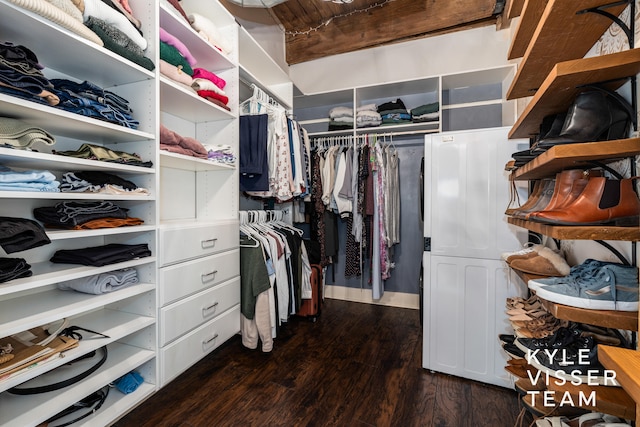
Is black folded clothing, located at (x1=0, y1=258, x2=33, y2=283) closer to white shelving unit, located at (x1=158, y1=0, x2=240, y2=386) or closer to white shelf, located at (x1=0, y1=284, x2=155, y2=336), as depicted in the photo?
white shelf, located at (x1=0, y1=284, x2=155, y2=336)

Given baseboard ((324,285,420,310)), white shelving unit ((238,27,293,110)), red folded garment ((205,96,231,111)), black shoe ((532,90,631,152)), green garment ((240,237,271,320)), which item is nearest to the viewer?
black shoe ((532,90,631,152))

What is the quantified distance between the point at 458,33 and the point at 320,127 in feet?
5.39

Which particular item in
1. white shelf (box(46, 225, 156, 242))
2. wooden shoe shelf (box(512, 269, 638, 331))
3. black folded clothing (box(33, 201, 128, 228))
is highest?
black folded clothing (box(33, 201, 128, 228))

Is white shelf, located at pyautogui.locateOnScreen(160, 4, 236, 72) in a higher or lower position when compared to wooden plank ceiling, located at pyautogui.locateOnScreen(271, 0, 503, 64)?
lower

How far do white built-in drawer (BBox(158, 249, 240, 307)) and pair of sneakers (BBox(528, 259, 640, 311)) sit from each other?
1528mm

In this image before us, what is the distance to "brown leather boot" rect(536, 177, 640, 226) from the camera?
0.75 meters

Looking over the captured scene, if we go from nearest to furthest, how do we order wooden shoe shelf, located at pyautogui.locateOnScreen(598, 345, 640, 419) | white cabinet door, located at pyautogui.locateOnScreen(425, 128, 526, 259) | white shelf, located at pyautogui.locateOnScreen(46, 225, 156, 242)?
wooden shoe shelf, located at pyautogui.locateOnScreen(598, 345, 640, 419) → white shelf, located at pyautogui.locateOnScreen(46, 225, 156, 242) → white cabinet door, located at pyautogui.locateOnScreen(425, 128, 526, 259)

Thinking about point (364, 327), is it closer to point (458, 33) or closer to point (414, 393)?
point (414, 393)

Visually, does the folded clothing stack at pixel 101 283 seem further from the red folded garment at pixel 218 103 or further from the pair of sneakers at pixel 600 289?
the pair of sneakers at pixel 600 289

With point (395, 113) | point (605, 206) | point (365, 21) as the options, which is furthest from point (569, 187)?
point (365, 21)

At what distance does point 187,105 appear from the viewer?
1.76 metres

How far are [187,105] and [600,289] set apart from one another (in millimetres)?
2027

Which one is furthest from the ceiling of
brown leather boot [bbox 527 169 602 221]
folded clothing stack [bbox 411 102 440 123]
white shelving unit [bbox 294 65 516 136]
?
brown leather boot [bbox 527 169 602 221]

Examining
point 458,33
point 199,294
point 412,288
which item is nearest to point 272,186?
point 199,294
